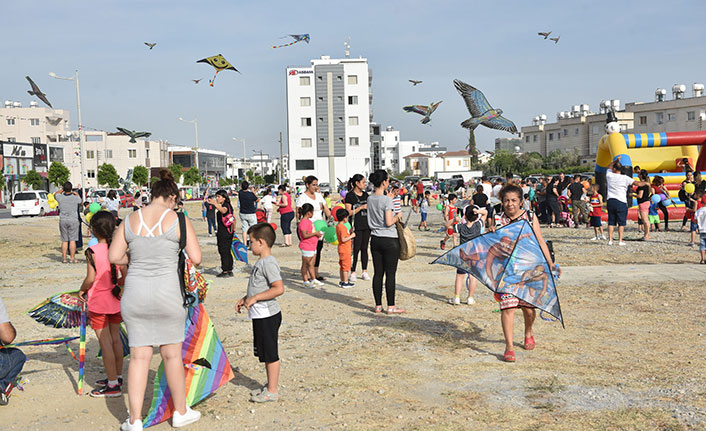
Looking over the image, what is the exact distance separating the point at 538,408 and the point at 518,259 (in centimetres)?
158

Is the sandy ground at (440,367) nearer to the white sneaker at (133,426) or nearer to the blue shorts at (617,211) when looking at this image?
the white sneaker at (133,426)

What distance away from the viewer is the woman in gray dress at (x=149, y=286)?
4.22m

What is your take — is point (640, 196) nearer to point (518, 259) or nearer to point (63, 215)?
point (518, 259)

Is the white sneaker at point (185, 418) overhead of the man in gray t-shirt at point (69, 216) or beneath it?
beneath

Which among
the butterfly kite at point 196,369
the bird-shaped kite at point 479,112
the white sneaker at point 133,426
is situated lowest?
the white sneaker at point 133,426

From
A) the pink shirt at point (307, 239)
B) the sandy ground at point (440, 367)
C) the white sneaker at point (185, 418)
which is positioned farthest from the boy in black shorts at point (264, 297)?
the pink shirt at point (307, 239)

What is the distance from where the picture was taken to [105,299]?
16.7 feet

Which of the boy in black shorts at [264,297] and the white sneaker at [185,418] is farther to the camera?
the boy in black shorts at [264,297]

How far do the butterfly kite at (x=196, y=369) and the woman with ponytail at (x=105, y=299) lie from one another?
0.69m

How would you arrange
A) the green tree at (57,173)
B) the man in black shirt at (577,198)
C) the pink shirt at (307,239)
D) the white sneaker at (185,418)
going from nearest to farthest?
the white sneaker at (185,418) → the pink shirt at (307,239) → the man in black shirt at (577,198) → the green tree at (57,173)

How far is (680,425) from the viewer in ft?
14.3

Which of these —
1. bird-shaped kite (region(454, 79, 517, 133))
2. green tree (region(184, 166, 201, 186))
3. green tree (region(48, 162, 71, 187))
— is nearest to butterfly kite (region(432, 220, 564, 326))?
bird-shaped kite (region(454, 79, 517, 133))

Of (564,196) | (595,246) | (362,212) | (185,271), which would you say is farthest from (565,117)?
(185,271)

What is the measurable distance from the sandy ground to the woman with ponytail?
8.0 inches
